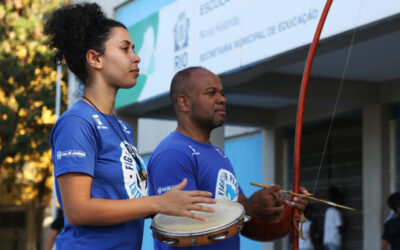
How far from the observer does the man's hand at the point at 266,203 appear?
11.2ft

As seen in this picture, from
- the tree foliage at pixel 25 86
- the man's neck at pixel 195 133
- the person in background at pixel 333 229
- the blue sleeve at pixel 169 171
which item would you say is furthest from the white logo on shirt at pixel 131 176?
the tree foliage at pixel 25 86

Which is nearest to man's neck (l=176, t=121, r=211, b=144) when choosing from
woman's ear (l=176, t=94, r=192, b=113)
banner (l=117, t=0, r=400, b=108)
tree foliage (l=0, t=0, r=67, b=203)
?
woman's ear (l=176, t=94, r=192, b=113)

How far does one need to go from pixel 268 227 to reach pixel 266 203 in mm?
347

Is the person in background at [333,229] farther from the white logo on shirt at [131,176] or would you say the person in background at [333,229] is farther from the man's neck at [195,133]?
the white logo on shirt at [131,176]

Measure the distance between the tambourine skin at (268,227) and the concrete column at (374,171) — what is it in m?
7.19

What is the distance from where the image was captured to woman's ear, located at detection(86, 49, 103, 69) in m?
2.88

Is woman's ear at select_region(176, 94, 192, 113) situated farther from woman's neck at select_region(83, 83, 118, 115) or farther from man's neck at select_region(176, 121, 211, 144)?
woman's neck at select_region(83, 83, 118, 115)

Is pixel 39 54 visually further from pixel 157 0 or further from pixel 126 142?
pixel 126 142

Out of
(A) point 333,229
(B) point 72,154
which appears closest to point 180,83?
(B) point 72,154

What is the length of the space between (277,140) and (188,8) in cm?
454

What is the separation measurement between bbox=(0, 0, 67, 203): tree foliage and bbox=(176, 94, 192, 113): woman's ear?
13.9 metres

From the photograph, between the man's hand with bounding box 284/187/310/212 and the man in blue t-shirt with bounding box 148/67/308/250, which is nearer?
the man in blue t-shirt with bounding box 148/67/308/250

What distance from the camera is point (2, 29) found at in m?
18.4

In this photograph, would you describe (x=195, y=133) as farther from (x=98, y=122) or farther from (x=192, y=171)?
(x=98, y=122)
